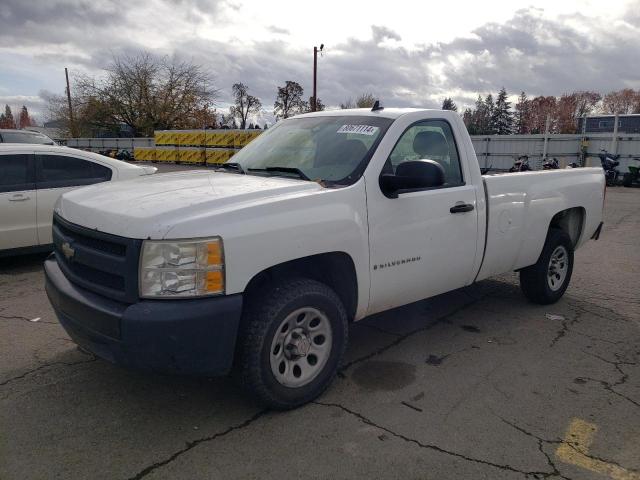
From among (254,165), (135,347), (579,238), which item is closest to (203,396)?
(135,347)

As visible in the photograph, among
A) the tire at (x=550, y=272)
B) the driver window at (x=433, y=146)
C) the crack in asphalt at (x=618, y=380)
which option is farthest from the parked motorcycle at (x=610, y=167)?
the driver window at (x=433, y=146)

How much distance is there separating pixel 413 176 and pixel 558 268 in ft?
9.55

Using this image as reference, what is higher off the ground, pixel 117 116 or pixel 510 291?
pixel 117 116

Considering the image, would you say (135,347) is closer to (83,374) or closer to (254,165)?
(83,374)

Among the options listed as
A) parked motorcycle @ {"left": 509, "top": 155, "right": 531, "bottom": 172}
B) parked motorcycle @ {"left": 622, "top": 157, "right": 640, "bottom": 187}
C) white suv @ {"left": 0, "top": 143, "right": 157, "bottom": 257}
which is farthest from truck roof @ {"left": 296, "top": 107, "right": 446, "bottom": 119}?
parked motorcycle @ {"left": 622, "top": 157, "right": 640, "bottom": 187}

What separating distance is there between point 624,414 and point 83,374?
3614 millimetres

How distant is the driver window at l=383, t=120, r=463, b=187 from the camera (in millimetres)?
3986

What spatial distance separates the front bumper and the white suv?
13.8ft

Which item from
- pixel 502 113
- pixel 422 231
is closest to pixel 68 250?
pixel 422 231

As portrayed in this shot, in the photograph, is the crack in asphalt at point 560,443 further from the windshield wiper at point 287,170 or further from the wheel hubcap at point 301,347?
the windshield wiper at point 287,170

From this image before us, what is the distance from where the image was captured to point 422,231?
3.81 m

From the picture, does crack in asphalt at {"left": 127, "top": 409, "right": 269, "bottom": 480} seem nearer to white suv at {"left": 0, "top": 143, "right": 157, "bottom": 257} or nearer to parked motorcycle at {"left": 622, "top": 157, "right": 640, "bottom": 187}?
white suv at {"left": 0, "top": 143, "right": 157, "bottom": 257}

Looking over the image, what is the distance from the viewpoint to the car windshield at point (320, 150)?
12.1 ft

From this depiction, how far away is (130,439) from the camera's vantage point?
294 cm
